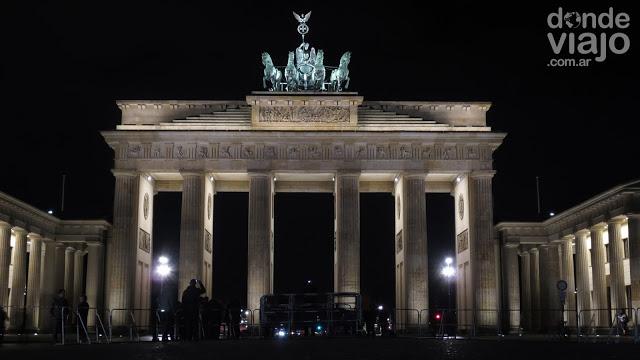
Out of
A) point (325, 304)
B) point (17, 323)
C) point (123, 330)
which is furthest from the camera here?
point (17, 323)

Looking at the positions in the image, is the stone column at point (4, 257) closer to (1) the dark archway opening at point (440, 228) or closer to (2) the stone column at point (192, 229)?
(2) the stone column at point (192, 229)

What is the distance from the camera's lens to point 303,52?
56.9 metres

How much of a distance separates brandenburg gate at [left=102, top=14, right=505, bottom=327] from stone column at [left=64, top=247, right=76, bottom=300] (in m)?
8.56

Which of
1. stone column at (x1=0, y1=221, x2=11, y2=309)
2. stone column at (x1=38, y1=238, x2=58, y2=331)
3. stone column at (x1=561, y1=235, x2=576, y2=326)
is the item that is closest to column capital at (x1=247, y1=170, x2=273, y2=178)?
stone column at (x1=0, y1=221, x2=11, y2=309)

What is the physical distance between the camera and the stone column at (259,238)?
52.6 meters

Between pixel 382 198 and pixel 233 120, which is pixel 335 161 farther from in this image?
pixel 382 198

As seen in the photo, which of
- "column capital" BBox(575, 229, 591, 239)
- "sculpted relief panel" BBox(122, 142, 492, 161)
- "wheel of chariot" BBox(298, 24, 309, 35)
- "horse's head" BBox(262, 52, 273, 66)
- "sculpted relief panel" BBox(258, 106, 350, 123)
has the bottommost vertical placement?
"column capital" BBox(575, 229, 591, 239)

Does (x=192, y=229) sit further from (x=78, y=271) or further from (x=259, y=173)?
(x=78, y=271)

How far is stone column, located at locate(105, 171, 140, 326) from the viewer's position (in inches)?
2050

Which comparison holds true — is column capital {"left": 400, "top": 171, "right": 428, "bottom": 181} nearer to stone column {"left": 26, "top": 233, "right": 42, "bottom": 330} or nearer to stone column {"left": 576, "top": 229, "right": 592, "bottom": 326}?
stone column {"left": 576, "top": 229, "right": 592, "bottom": 326}

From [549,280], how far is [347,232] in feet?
55.5

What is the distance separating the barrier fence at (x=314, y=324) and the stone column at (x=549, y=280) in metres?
0.21

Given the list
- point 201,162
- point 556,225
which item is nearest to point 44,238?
point 201,162

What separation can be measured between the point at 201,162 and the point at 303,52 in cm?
1013
